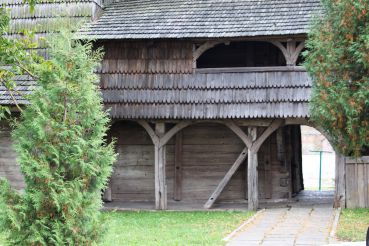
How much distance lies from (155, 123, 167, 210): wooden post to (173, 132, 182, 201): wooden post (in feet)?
4.08

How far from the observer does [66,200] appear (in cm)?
708

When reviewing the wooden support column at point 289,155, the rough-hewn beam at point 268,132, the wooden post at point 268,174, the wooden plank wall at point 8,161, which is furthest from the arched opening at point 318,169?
the wooden plank wall at point 8,161

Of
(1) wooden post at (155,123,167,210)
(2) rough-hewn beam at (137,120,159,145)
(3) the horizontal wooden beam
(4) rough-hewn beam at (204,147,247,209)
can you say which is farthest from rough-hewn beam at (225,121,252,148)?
(2) rough-hewn beam at (137,120,159,145)

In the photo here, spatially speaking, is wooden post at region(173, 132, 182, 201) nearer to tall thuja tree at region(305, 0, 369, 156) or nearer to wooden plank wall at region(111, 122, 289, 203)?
wooden plank wall at region(111, 122, 289, 203)

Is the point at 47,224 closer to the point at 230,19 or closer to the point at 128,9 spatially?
the point at 230,19

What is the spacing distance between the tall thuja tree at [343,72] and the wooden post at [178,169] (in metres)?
7.72

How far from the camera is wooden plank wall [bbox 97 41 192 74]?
645 inches

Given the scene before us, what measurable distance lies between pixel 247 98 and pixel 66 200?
9056 mm

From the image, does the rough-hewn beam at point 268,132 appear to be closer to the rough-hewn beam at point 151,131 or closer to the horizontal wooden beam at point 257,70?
the horizontal wooden beam at point 257,70

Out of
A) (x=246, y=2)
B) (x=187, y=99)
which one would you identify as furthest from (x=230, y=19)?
(x=187, y=99)

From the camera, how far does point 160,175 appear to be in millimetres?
16859

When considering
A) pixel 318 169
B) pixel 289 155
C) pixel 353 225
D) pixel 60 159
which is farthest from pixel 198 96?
pixel 318 169

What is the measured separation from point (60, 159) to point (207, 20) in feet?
31.4

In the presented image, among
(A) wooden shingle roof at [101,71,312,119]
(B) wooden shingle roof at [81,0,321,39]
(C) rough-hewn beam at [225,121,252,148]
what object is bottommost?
(C) rough-hewn beam at [225,121,252,148]
